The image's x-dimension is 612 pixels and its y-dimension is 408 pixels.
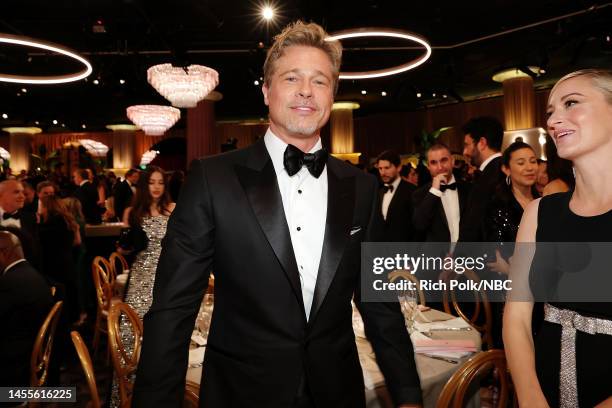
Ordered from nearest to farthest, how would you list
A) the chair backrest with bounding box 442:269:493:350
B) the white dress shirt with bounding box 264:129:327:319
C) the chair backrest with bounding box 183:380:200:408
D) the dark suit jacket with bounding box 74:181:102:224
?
the white dress shirt with bounding box 264:129:327:319 < the chair backrest with bounding box 183:380:200:408 < the chair backrest with bounding box 442:269:493:350 < the dark suit jacket with bounding box 74:181:102:224

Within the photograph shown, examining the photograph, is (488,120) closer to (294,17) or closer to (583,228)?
(583,228)

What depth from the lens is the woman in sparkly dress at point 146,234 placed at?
138 inches

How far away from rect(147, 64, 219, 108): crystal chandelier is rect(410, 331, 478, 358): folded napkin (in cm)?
547

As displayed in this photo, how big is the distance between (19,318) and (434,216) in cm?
325

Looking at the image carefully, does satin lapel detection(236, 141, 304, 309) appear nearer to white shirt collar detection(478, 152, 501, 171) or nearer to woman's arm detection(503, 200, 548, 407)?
woman's arm detection(503, 200, 548, 407)

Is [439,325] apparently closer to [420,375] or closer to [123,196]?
[420,375]

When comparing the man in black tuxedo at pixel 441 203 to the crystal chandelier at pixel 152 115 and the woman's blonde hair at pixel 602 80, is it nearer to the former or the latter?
the woman's blonde hair at pixel 602 80

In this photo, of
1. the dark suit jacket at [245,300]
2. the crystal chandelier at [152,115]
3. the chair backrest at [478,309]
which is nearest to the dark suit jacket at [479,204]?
the chair backrest at [478,309]

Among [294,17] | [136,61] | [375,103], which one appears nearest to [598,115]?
[294,17]

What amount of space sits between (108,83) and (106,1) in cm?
241

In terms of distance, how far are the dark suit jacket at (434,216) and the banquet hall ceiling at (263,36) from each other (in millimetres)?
2314

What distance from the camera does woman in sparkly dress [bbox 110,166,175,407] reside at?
350 centimetres

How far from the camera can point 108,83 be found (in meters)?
8.62

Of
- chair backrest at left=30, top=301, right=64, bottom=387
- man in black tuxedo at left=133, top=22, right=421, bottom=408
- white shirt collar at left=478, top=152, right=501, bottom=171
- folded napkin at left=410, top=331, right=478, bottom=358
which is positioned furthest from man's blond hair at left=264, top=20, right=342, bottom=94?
white shirt collar at left=478, top=152, right=501, bottom=171
